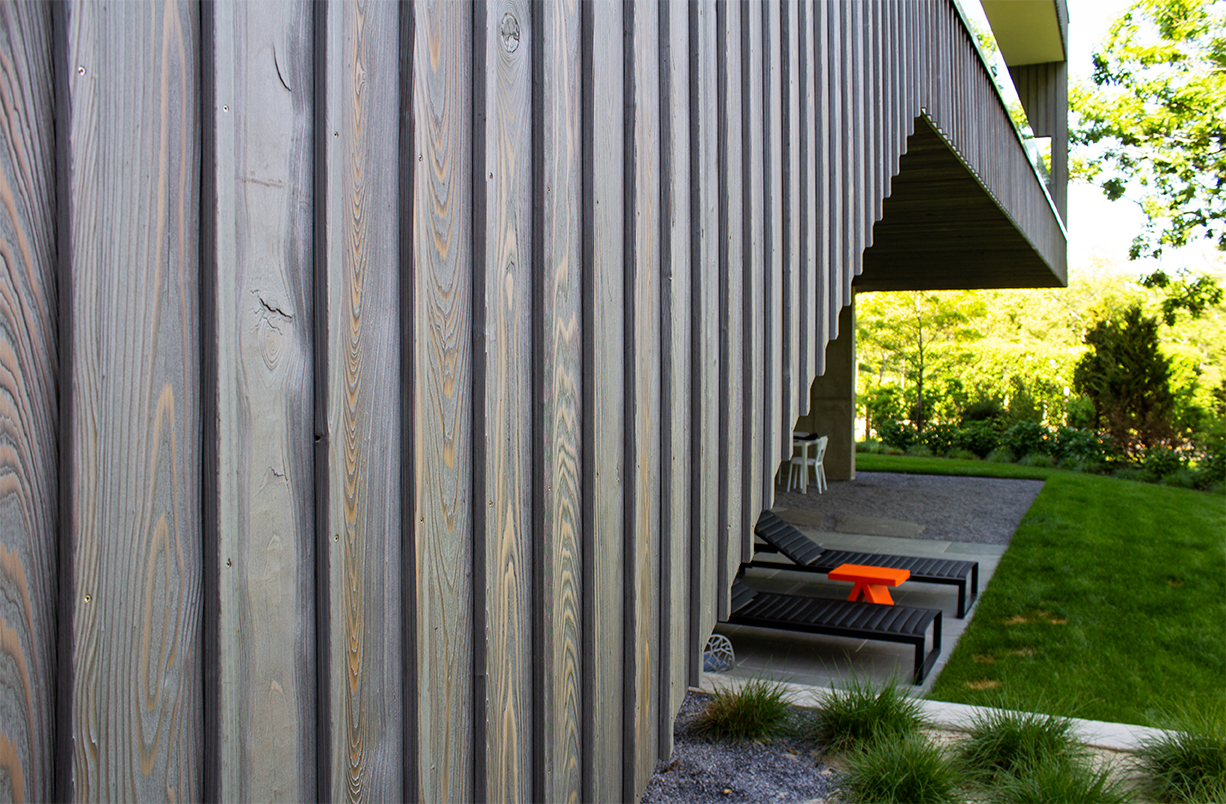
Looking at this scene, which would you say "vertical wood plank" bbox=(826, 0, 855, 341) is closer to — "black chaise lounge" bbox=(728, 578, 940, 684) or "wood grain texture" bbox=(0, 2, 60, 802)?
"wood grain texture" bbox=(0, 2, 60, 802)

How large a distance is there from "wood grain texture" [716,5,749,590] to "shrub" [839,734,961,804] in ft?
5.89

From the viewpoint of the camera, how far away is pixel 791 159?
2.83m

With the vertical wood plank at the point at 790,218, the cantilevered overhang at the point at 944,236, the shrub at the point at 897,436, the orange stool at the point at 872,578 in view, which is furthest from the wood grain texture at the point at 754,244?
the shrub at the point at 897,436

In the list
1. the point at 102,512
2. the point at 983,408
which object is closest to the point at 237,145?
the point at 102,512

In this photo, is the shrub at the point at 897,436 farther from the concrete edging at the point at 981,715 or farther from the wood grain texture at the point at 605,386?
the wood grain texture at the point at 605,386

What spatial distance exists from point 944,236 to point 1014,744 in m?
7.45

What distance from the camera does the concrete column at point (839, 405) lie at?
17094mm

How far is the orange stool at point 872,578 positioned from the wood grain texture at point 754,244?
16.5 ft

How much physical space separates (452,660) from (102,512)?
672 mm

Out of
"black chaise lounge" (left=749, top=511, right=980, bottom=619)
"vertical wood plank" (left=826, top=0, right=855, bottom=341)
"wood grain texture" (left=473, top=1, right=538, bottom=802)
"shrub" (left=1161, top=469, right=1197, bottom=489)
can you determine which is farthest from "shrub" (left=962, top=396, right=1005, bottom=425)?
"wood grain texture" (left=473, top=1, right=538, bottom=802)

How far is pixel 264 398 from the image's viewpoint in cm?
111

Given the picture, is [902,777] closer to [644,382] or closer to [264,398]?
[644,382]

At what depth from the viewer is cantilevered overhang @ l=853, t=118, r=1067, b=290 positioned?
691 centimetres

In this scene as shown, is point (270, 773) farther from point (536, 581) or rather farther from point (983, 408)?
point (983, 408)
